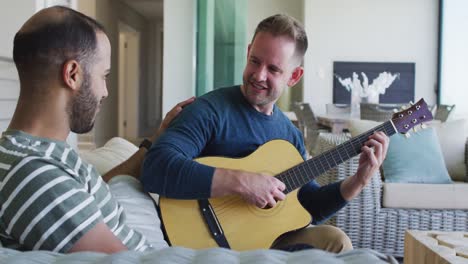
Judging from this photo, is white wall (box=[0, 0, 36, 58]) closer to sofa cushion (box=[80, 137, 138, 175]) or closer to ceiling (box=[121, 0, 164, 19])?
sofa cushion (box=[80, 137, 138, 175])

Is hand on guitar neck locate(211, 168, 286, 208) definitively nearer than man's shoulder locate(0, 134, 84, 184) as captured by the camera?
No

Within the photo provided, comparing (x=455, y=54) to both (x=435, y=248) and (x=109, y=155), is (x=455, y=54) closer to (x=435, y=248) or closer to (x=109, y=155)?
(x=435, y=248)

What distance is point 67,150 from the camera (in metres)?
0.81

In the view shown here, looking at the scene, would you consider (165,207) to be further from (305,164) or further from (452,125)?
(452,125)

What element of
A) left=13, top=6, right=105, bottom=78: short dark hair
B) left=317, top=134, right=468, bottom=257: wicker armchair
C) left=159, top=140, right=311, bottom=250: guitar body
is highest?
left=13, top=6, right=105, bottom=78: short dark hair

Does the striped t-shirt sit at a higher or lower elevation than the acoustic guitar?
higher

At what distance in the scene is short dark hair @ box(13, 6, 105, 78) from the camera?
79 centimetres

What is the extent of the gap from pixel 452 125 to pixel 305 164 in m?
2.17

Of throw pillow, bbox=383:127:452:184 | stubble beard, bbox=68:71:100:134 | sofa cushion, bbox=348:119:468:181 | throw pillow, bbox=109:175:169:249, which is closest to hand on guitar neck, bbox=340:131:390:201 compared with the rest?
throw pillow, bbox=109:175:169:249

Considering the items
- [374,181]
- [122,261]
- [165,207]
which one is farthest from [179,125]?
[374,181]

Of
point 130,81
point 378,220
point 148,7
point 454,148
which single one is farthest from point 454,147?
point 130,81

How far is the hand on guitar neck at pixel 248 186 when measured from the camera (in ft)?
4.20

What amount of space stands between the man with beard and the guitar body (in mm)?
407

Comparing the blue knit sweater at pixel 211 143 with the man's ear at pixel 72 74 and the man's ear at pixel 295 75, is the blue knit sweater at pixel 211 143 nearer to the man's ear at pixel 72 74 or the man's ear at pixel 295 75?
the man's ear at pixel 295 75
